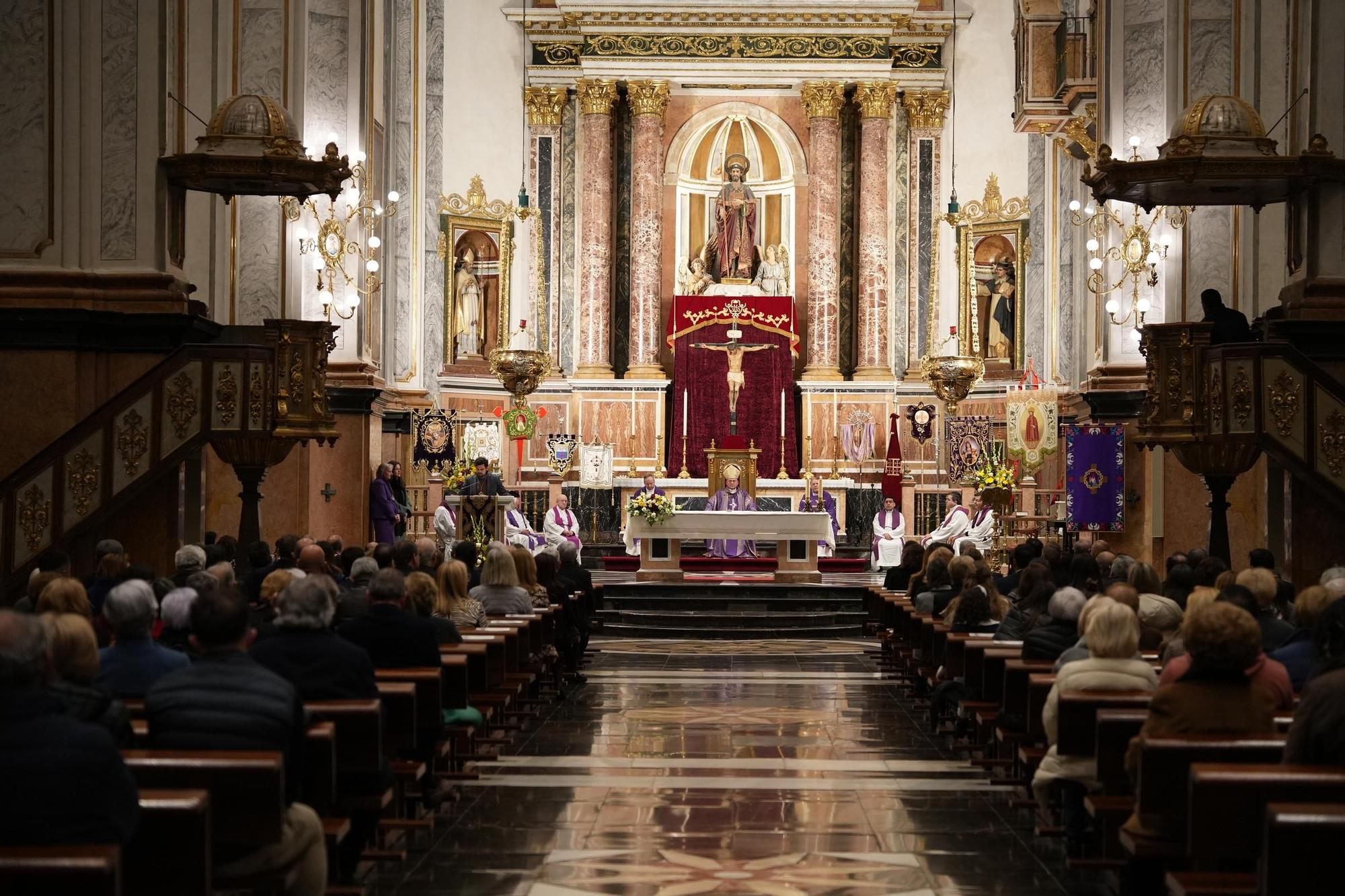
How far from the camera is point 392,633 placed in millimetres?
7957

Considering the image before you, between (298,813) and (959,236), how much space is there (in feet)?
77.1

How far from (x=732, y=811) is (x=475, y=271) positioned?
20.1 m

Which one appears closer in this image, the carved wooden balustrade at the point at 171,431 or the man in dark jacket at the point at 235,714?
the man in dark jacket at the point at 235,714

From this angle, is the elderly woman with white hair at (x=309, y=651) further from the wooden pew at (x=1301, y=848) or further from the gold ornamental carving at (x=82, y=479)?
the gold ornamental carving at (x=82, y=479)

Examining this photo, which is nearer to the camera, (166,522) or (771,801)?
(771,801)

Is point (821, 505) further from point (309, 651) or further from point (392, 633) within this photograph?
point (309, 651)

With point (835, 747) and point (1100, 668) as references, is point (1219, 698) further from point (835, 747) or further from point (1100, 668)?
point (835, 747)

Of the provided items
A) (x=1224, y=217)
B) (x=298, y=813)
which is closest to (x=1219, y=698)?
(x=298, y=813)

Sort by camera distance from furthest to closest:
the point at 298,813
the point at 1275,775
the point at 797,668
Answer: the point at 797,668, the point at 298,813, the point at 1275,775

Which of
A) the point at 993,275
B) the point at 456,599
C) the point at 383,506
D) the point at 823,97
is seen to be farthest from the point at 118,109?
the point at 993,275

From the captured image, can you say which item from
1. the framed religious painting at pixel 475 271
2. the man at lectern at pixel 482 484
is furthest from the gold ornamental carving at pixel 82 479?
the framed religious painting at pixel 475 271

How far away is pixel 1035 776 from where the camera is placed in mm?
7113

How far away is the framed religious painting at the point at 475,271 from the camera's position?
27.3 meters

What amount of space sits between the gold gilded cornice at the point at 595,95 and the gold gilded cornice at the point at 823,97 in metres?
3.16
